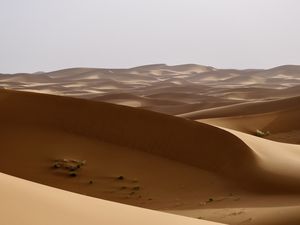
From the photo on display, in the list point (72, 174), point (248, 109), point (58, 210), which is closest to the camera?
point (58, 210)

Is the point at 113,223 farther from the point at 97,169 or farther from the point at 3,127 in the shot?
the point at 3,127

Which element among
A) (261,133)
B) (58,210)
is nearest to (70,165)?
(58,210)

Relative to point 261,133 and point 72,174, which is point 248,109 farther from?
point 72,174

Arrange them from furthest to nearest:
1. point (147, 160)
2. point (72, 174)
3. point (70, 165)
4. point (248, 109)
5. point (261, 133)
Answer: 1. point (248, 109)
2. point (261, 133)
3. point (147, 160)
4. point (70, 165)
5. point (72, 174)

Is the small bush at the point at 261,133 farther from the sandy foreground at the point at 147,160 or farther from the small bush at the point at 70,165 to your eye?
the small bush at the point at 70,165

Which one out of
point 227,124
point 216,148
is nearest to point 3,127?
point 216,148

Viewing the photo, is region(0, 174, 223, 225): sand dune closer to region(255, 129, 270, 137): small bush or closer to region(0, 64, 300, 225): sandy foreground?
region(0, 64, 300, 225): sandy foreground

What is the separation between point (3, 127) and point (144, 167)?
372 cm

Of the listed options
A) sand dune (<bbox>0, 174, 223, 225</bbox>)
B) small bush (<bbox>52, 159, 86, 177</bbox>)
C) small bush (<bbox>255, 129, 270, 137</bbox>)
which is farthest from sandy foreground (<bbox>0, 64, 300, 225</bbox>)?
small bush (<bbox>255, 129, 270, 137</bbox>)

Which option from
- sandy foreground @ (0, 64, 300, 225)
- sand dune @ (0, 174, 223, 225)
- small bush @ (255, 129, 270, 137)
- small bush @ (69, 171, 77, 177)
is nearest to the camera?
sand dune @ (0, 174, 223, 225)

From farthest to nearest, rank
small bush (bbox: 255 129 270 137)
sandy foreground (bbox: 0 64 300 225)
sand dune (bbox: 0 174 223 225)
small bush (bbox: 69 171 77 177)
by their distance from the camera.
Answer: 1. small bush (bbox: 255 129 270 137)
2. small bush (bbox: 69 171 77 177)
3. sandy foreground (bbox: 0 64 300 225)
4. sand dune (bbox: 0 174 223 225)

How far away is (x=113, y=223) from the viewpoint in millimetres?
5426

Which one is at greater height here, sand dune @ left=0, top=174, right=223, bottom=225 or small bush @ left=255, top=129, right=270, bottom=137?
small bush @ left=255, top=129, right=270, bottom=137

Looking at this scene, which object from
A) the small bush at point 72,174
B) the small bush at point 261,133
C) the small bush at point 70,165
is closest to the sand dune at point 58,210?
the small bush at point 72,174
